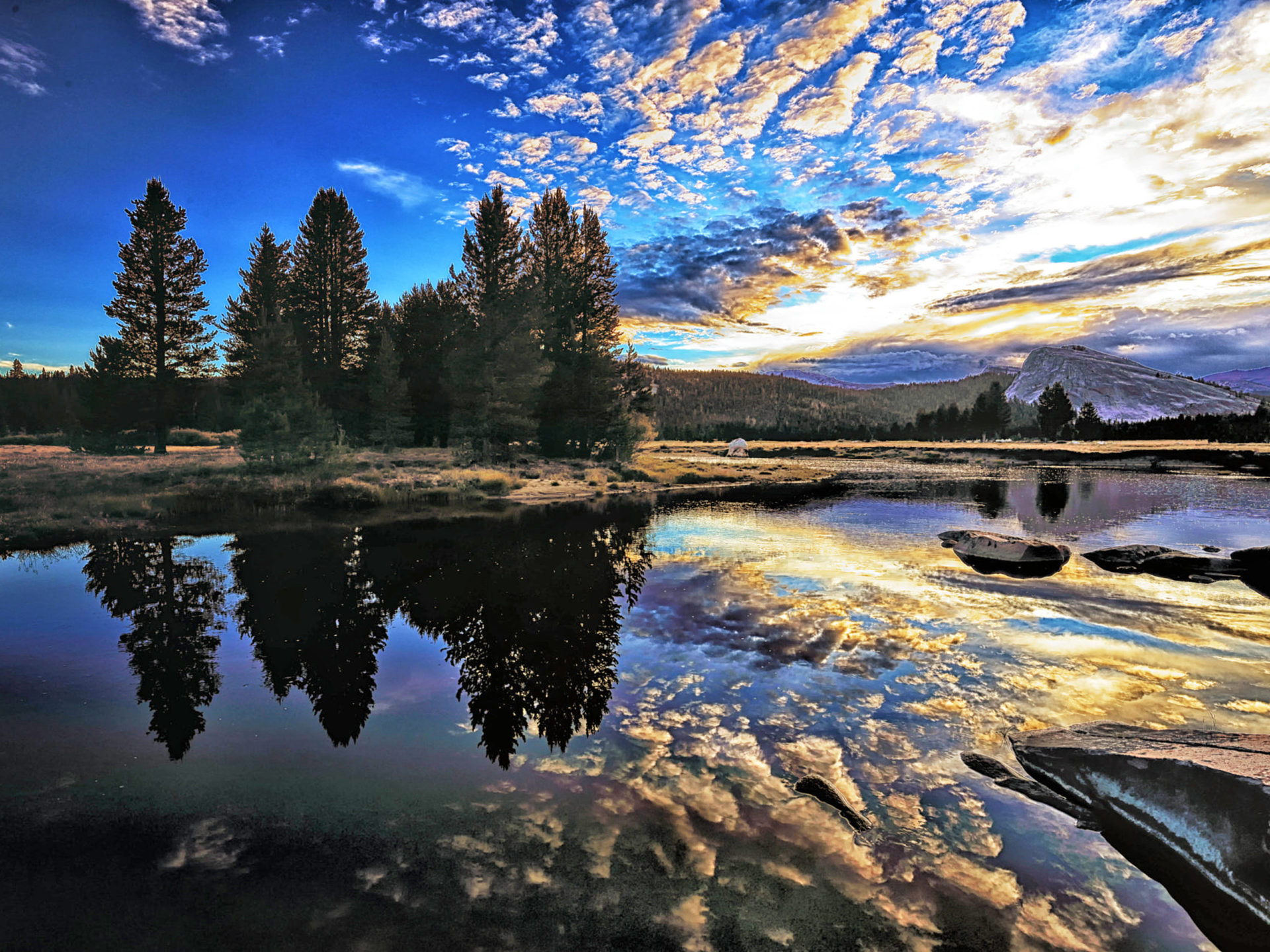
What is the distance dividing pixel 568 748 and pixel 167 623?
9611 millimetres

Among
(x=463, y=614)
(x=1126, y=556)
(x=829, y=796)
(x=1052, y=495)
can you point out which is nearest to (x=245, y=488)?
(x=463, y=614)

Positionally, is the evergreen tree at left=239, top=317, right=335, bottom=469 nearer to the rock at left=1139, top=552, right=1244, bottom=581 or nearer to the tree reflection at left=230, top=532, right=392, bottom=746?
the tree reflection at left=230, top=532, right=392, bottom=746

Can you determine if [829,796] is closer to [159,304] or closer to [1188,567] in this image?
[1188,567]

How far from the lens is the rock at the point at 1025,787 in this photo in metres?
5.26

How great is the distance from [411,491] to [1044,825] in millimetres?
29697

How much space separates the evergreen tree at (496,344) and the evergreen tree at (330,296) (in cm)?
1164

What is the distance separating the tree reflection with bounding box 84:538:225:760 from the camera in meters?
7.41

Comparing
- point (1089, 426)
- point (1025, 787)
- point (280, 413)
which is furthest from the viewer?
point (1089, 426)

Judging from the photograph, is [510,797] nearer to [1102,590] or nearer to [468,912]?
[468,912]

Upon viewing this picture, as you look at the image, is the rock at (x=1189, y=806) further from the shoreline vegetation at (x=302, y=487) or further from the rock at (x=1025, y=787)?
the shoreline vegetation at (x=302, y=487)

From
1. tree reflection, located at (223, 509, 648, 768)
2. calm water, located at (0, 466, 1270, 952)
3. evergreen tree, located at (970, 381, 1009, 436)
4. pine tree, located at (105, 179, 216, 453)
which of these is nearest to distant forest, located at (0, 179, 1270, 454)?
pine tree, located at (105, 179, 216, 453)

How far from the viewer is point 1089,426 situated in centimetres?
11662

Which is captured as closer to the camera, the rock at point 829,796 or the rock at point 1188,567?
the rock at point 829,796

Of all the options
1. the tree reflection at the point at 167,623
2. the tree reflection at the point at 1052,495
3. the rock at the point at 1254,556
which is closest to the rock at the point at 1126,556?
the rock at the point at 1254,556
